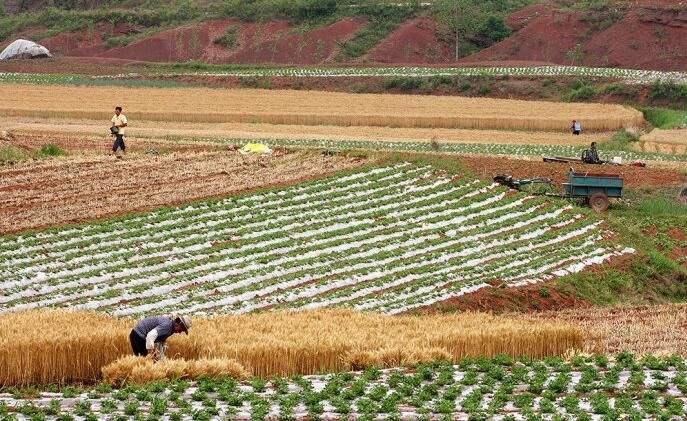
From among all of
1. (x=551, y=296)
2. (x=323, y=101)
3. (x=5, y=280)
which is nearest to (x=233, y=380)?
(x=5, y=280)

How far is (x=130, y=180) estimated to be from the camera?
4553cm

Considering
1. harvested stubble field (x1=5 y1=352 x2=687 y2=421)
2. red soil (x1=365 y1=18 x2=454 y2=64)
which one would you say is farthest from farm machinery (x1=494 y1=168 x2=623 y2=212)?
red soil (x1=365 y1=18 x2=454 y2=64)

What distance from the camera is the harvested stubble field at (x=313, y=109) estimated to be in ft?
227

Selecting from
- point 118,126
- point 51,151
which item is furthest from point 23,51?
point 118,126

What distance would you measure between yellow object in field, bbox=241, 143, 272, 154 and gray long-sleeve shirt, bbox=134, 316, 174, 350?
98.5 feet

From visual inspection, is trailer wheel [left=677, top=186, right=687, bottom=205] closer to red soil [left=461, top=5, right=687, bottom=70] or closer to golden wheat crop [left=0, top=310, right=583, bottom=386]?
golden wheat crop [left=0, top=310, right=583, bottom=386]

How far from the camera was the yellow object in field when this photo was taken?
5275cm

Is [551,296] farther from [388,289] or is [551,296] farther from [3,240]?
[3,240]

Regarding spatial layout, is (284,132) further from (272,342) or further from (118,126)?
(272,342)

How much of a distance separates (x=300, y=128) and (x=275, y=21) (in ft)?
175

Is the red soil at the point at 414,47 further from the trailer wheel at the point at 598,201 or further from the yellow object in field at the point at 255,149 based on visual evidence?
the trailer wheel at the point at 598,201

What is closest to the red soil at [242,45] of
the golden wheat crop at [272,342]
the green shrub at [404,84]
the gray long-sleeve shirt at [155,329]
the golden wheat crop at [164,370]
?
the green shrub at [404,84]

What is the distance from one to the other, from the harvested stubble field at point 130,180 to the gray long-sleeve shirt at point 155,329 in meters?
14.9

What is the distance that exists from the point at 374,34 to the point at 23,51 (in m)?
24.5
